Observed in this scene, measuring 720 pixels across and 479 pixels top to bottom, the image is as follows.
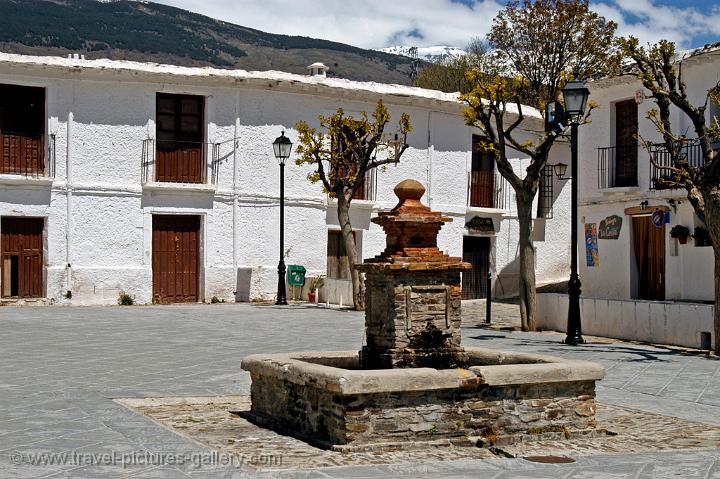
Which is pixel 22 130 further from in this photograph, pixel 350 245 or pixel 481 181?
pixel 481 181

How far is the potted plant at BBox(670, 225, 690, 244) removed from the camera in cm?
2083

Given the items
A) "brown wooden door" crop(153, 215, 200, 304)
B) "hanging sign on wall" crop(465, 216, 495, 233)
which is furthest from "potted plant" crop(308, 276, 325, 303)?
"hanging sign on wall" crop(465, 216, 495, 233)

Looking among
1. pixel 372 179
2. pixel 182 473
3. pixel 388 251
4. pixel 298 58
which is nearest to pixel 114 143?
pixel 372 179

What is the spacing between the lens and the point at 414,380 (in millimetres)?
7355

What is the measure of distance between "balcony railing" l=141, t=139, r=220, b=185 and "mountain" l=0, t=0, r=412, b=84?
5682 centimetres

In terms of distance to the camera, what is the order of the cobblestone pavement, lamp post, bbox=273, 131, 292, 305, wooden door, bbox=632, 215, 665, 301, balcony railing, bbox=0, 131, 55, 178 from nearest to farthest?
the cobblestone pavement < wooden door, bbox=632, 215, 665, 301 < balcony railing, bbox=0, 131, 55, 178 < lamp post, bbox=273, 131, 292, 305

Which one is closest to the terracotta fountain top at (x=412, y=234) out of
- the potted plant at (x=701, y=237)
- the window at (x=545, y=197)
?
the potted plant at (x=701, y=237)

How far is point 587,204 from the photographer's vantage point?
23828 mm

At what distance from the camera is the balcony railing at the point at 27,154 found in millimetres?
22469

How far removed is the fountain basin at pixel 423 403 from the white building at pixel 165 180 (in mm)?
15119

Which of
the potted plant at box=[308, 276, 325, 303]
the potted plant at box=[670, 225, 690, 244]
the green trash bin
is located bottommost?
the potted plant at box=[308, 276, 325, 303]

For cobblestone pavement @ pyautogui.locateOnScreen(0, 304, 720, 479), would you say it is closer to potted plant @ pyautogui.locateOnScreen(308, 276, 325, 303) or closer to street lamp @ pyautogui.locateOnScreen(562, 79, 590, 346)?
street lamp @ pyautogui.locateOnScreen(562, 79, 590, 346)

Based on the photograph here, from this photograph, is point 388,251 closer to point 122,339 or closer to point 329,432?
point 329,432

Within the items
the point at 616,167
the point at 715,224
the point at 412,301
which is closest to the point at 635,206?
the point at 616,167
